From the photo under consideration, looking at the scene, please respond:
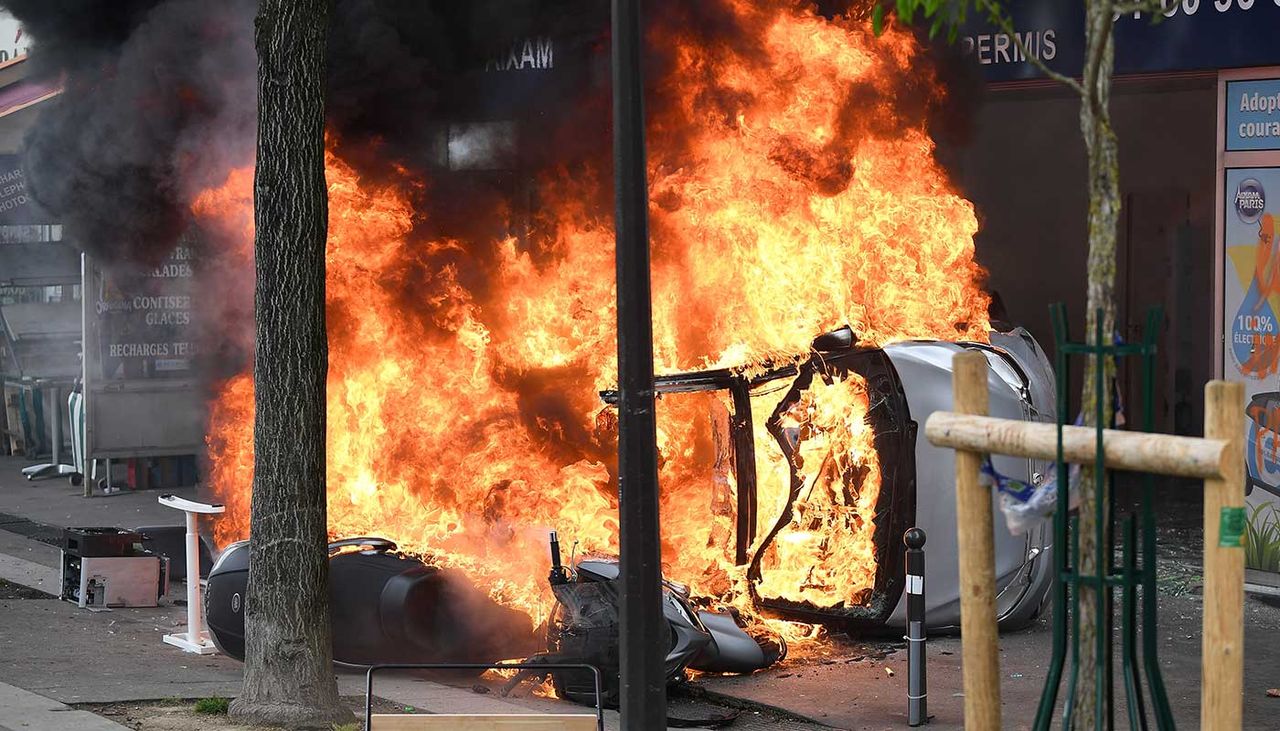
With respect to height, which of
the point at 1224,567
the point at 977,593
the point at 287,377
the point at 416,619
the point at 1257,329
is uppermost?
→ the point at 1257,329

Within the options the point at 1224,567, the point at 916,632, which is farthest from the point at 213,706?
the point at 1224,567

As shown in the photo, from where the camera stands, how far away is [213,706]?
809 centimetres

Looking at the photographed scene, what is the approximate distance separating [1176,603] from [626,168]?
6040mm

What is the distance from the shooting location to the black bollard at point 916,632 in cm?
789

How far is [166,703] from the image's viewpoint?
328 inches

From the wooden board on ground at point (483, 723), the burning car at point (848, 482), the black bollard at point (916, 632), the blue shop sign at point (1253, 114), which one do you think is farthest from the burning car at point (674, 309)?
the wooden board on ground at point (483, 723)

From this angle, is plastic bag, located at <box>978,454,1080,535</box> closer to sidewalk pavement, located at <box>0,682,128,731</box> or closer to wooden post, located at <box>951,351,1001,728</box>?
wooden post, located at <box>951,351,1001,728</box>

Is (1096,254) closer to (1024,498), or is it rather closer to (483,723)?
(1024,498)

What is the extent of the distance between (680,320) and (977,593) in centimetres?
678

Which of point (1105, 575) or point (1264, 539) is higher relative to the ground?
point (1105, 575)

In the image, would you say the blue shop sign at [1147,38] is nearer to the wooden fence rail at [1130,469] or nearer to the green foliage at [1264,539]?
the green foliage at [1264,539]

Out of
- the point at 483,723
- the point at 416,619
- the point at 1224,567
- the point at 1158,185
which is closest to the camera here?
the point at 1224,567

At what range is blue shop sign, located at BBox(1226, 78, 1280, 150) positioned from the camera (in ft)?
35.0

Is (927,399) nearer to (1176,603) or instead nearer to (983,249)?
(1176,603)
